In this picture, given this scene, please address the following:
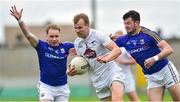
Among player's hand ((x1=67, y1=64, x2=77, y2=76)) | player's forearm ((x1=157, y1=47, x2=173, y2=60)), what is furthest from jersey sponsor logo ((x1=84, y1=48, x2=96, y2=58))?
player's forearm ((x1=157, y1=47, x2=173, y2=60))

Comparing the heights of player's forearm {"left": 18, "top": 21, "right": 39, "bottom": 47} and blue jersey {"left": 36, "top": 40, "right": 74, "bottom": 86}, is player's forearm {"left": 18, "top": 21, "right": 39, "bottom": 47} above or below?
above

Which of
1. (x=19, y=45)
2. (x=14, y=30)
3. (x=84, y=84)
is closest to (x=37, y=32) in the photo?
(x=14, y=30)

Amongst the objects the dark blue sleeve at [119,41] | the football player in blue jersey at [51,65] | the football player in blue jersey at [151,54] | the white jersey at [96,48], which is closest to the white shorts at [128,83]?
the football player in blue jersey at [51,65]

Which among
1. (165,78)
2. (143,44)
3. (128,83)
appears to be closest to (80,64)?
(143,44)

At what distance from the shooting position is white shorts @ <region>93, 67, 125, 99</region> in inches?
589

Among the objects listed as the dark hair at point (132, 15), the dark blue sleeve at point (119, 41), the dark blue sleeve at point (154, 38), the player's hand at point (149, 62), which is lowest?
the player's hand at point (149, 62)

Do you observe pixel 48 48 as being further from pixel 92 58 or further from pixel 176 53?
pixel 176 53

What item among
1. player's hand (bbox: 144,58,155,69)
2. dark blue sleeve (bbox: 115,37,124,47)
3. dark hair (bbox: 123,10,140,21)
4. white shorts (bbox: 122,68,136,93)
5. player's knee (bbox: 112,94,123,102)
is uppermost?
dark hair (bbox: 123,10,140,21)

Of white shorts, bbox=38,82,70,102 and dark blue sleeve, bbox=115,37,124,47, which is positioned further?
white shorts, bbox=38,82,70,102

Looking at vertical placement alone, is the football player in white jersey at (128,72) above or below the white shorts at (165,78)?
below

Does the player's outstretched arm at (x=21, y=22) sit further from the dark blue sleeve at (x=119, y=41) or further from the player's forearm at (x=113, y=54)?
the player's forearm at (x=113, y=54)

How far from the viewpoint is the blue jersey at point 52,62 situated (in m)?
16.0

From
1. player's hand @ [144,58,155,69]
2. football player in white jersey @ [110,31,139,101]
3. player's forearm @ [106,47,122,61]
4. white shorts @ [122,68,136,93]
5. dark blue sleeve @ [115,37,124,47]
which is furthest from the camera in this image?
white shorts @ [122,68,136,93]

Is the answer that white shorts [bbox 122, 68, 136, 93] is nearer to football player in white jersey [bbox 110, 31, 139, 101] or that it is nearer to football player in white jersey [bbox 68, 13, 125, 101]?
football player in white jersey [bbox 110, 31, 139, 101]
